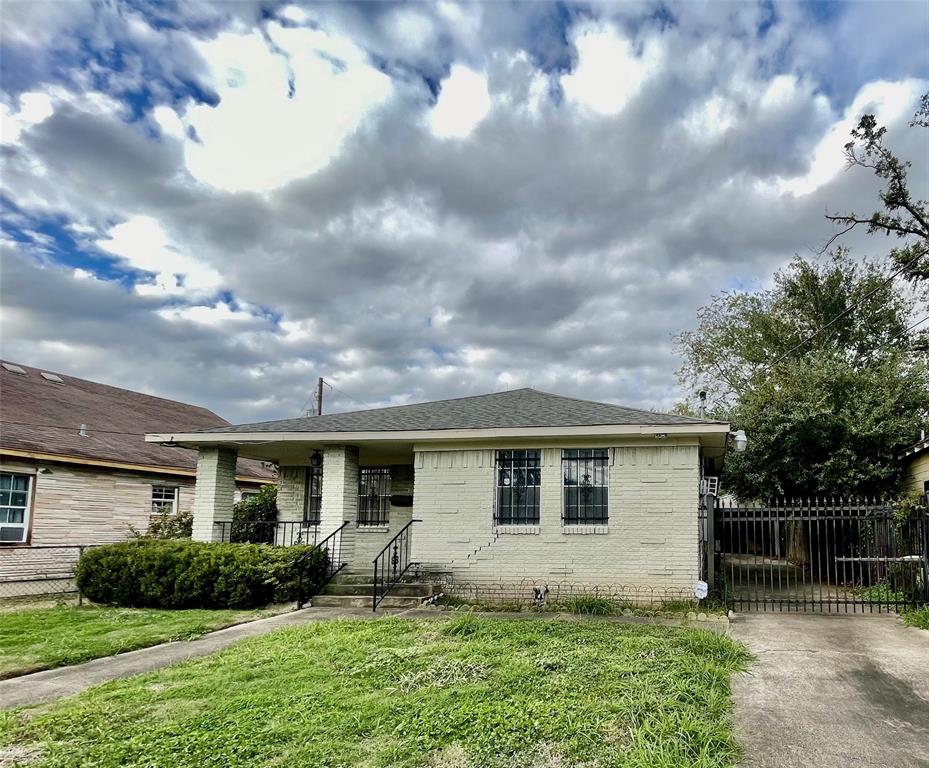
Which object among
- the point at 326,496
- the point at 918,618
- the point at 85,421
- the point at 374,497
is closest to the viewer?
the point at 918,618

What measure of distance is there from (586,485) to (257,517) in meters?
8.42

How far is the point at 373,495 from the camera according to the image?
14352mm

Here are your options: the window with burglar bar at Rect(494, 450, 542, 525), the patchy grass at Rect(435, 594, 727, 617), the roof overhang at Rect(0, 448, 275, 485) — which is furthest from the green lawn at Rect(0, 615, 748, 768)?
the roof overhang at Rect(0, 448, 275, 485)

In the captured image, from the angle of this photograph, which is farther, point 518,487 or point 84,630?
point 518,487

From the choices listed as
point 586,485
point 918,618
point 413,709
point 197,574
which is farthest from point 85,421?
point 918,618

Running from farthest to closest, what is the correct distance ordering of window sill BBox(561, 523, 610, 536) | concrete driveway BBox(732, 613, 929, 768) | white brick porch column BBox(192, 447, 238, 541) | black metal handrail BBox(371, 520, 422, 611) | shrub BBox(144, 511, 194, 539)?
shrub BBox(144, 511, 194, 539) < white brick porch column BBox(192, 447, 238, 541) < window sill BBox(561, 523, 610, 536) < black metal handrail BBox(371, 520, 422, 611) < concrete driveway BBox(732, 613, 929, 768)

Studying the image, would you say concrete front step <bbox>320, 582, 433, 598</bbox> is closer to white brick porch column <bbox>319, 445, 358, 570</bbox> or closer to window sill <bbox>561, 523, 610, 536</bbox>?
white brick porch column <bbox>319, 445, 358, 570</bbox>

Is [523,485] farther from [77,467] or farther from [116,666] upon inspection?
[77,467]

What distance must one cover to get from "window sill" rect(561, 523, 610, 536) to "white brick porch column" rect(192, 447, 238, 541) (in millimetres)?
6685

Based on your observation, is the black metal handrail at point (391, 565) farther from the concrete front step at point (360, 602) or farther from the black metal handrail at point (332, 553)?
the black metal handrail at point (332, 553)

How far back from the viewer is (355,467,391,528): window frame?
14180mm

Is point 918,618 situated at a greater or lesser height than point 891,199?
lesser

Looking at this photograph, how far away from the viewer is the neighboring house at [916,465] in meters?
13.4

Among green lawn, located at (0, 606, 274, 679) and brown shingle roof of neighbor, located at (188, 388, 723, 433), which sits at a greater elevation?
brown shingle roof of neighbor, located at (188, 388, 723, 433)
